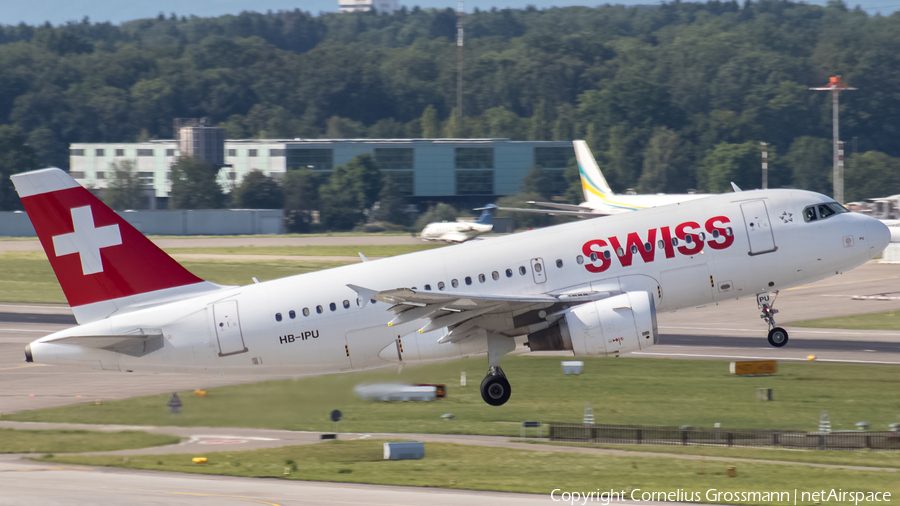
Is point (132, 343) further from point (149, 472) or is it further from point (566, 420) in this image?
point (566, 420)

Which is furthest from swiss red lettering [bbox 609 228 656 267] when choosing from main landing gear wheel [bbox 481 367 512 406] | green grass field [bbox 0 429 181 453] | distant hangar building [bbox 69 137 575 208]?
distant hangar building [bbox 69 137 575 208]

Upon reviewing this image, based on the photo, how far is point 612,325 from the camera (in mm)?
33312

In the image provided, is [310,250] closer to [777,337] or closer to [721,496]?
[777,337]

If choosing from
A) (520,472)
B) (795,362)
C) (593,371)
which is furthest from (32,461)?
(795,362)

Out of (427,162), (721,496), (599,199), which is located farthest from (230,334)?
(427,162)

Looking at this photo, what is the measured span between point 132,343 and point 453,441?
14428 mm

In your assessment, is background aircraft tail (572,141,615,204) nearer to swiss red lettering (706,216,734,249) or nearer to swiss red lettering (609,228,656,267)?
swiss red lettering (706,216,734,249)

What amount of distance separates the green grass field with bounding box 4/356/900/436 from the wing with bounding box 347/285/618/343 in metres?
3.72

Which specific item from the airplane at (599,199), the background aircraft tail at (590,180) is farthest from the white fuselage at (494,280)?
the background aircraft tail at (590,180)

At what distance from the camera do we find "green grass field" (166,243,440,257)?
113 m

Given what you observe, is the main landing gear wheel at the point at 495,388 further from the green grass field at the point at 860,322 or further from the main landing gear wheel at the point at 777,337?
the green grass field at the point at 860,322

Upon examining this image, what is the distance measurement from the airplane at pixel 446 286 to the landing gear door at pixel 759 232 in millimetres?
48

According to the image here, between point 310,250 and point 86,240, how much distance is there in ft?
266

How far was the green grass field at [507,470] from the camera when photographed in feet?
117
